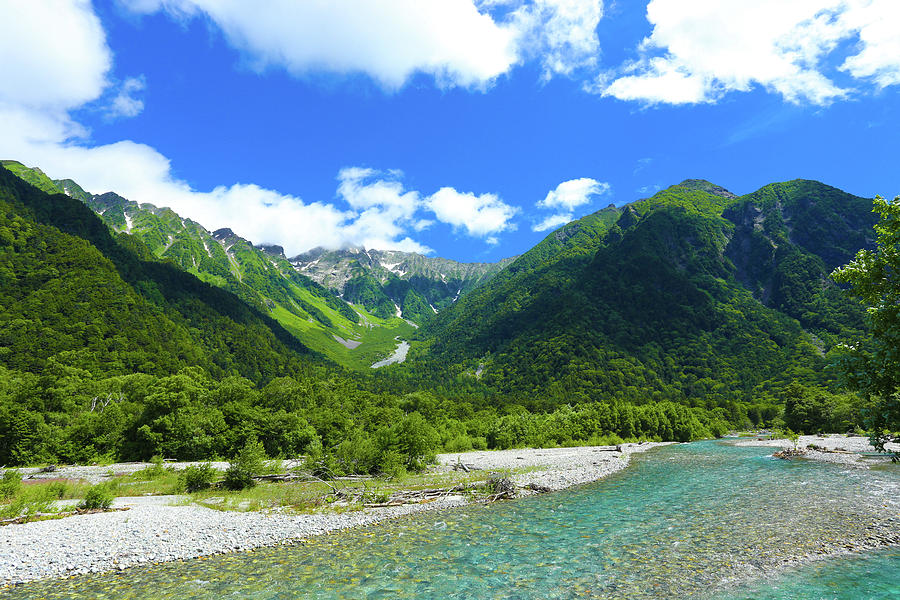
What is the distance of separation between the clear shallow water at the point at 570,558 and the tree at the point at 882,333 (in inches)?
304

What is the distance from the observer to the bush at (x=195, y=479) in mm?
32656

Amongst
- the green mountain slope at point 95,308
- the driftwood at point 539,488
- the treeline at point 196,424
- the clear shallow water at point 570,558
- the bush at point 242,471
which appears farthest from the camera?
the green mountain slope at point 95,308

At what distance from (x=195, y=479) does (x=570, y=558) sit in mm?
30687

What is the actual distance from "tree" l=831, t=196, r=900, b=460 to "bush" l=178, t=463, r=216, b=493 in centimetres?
4112

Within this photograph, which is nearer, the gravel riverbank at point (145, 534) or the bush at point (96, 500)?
the gravel riverbank at point (145, 534)

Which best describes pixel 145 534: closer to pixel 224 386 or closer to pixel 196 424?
pixel 196 424

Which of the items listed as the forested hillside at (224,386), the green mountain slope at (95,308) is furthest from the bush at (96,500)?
the green mountain slope at (95,308)

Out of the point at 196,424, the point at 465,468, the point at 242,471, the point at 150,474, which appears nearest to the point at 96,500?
the point at 242,471

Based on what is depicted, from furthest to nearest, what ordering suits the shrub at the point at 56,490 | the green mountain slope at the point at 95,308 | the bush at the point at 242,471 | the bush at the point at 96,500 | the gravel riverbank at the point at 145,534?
the green mountain slope at the point at 95,308, the bush at the point at 242,471, the shrub at the point at 56,490, the bush at the point at 96,500, the gravel riverbank at the point at 145,534

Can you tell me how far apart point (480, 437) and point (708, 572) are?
223 ft

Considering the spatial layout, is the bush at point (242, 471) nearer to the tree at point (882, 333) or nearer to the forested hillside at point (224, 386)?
the forested hillside at point (224, 386)

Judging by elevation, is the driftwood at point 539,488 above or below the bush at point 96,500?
below

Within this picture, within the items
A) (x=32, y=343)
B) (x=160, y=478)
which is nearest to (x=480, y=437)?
(x=160, y=478)

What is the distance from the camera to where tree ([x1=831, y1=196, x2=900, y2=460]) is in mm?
11617
